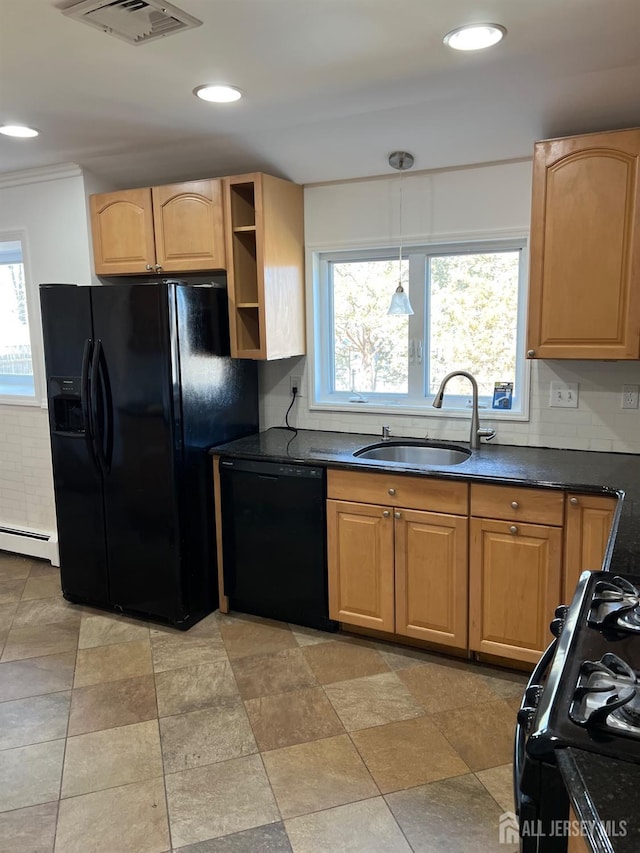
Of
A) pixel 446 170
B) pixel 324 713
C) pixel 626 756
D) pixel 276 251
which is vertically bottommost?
pixel 324 713

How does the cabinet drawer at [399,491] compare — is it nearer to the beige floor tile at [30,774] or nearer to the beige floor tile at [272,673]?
the beige floor tile at [272,673]

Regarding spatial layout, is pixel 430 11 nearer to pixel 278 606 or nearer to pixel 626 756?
pixel 626 756

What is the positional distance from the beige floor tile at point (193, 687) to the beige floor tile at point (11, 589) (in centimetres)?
127

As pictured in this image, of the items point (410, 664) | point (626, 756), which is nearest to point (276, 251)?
point (410, 664)

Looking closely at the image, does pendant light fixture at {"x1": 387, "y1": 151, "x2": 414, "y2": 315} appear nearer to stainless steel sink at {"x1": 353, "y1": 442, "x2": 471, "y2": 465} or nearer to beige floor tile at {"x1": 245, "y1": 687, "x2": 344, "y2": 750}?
stainless steel sink at {"x1": 353, "y1": 442, "x2": 471, "y2": 465}

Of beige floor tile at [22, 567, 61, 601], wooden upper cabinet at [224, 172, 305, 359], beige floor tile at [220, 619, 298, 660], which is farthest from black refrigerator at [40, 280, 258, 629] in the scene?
beige floor tile at [22, 567, 61, 601]

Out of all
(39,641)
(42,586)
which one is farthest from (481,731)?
(42,586)

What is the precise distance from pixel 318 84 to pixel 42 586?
304 centimetres

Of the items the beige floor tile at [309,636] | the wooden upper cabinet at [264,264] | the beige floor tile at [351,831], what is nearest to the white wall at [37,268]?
the wooden upper cabinet at [264,264]

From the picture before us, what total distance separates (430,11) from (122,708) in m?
2.66

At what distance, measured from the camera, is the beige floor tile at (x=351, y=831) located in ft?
6.15

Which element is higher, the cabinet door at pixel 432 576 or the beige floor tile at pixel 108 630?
the cabinet door at pixel 432 576

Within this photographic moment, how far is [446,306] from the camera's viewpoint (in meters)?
3.26

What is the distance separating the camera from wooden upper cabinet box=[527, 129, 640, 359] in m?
2.46
